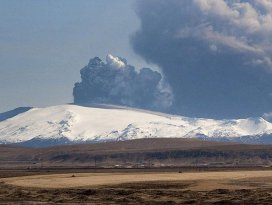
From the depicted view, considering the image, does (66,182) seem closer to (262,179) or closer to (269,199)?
(262,179)

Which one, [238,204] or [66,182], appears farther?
[66,182]

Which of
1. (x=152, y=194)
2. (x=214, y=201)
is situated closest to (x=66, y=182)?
(x=152, y=194)

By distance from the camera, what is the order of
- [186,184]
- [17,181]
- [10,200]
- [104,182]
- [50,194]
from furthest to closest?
[17,181] → [104,182] → [186,184] → [50,194] → [10,200]

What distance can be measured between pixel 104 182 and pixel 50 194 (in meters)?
23.4

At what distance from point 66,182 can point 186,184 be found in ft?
73.9

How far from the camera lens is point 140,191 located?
10969cm

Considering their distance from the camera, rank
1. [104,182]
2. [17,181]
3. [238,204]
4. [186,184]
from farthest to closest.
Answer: [17,181] → [104,182] → [186,184] → [238,204]

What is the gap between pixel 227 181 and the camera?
127m

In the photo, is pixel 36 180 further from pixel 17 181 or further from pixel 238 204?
pixel 238 204

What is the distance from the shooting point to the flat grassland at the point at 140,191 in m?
97.3

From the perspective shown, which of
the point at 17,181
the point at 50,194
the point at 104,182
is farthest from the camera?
the point at 17,181

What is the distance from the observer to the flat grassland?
319 feet

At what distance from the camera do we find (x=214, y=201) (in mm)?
94688

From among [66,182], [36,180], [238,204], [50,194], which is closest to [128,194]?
[50,194]
